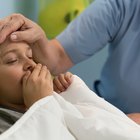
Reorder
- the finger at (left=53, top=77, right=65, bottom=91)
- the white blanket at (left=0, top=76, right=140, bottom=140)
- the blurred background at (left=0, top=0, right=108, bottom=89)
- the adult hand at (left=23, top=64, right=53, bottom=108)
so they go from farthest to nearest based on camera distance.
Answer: the blurred background at (left=0, top=0, right=108, bottom=89)
the finger at (left=53, top=77, right=65, bottom=91)
the adult hand at (left=23, top=64, right=53, bottom=108)
the white blanket at (left=0, top=76, right=140, bottom=140)

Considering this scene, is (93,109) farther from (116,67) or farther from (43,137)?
(116,67)

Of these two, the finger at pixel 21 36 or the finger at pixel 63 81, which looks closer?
the finger at pixel 21 36

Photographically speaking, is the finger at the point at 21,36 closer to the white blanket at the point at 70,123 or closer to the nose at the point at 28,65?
the nose at the point at 28,65

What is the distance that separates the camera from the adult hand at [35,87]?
0.80 meters

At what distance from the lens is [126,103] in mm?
1202

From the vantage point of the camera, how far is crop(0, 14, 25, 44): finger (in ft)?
2.82

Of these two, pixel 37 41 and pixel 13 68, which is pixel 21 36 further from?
pixel 37 41

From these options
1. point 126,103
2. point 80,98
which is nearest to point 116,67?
point 126,103

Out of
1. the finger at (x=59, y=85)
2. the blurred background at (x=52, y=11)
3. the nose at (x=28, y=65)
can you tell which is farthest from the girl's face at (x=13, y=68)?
the blurred background at (x=52, y=11)

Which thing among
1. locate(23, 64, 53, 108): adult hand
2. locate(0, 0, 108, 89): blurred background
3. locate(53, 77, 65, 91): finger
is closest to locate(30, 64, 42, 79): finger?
locate(23, 64, 53, 108): adult hand

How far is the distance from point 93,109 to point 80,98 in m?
0.08

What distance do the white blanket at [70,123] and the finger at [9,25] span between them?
0.18 meters

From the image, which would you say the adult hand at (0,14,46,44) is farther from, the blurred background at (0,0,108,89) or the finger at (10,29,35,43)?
the blurred background at (0,0,108,89)

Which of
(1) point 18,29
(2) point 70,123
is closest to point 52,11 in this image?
(1) point 18,29
